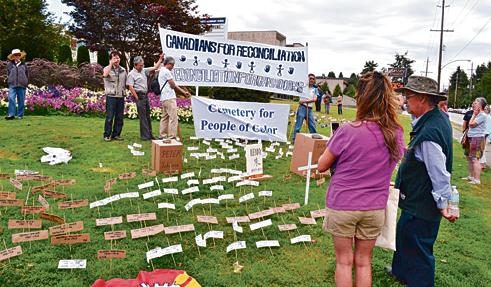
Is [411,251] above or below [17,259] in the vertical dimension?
above

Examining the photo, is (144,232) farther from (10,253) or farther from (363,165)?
(363,165)

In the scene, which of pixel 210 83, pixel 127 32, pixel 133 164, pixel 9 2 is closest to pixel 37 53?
pixel 9 2

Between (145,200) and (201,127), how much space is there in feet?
13.9

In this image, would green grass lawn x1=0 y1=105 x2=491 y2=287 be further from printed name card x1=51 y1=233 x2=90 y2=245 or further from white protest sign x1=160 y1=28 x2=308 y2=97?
white protest sign x1=160 y1=28 x2=308 y2=97

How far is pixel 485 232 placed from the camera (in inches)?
196

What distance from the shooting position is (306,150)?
691 cm

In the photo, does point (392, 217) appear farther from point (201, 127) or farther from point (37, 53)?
point (37, 53)

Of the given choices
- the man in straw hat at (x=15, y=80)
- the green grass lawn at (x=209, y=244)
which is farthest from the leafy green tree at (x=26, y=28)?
the green grass lawn at (x=209, y=244)

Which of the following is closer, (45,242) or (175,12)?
(45,242)

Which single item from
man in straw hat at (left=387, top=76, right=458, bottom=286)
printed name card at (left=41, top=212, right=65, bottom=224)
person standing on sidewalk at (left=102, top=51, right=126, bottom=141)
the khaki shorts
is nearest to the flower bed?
person standing on sidewalk at (left=102, top=51, right=126, bottom=141)

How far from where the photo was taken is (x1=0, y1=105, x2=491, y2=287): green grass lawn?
3.38 meters

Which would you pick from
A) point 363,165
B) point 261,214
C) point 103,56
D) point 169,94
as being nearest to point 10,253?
point 261,214

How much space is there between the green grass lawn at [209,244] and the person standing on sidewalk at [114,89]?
1.35 m

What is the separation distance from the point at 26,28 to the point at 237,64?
17.6 metres
